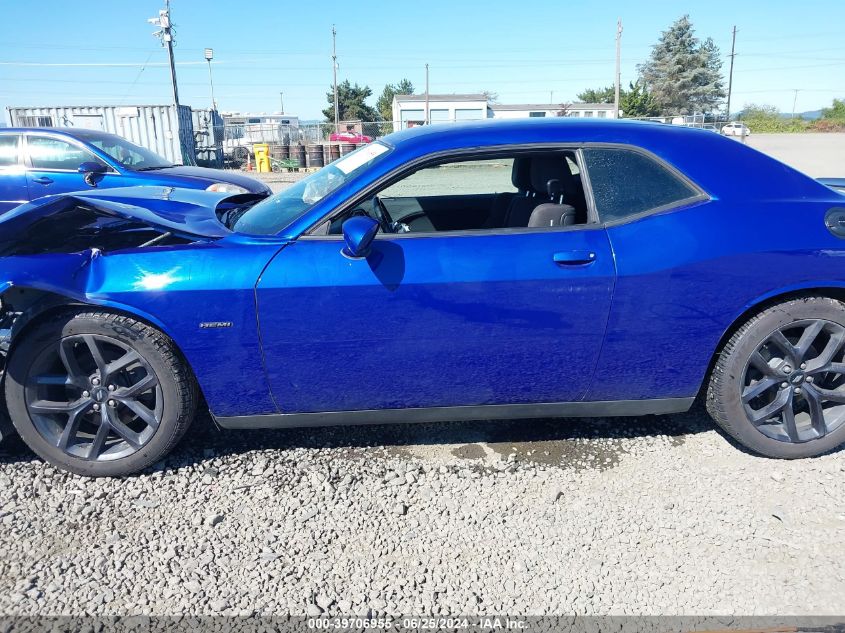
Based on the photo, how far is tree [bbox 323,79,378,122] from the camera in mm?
69312

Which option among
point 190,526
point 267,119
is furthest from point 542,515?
point 267,119

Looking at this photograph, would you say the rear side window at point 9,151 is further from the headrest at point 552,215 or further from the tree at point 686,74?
the tree at point 686,74

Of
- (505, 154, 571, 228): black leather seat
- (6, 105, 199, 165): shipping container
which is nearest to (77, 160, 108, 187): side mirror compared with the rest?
(505, 154, 571, 228): black leather seat

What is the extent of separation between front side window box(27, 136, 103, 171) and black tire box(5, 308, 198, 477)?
6305 millimetres

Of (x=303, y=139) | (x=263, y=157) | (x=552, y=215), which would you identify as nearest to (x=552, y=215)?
(x=552, y=215)

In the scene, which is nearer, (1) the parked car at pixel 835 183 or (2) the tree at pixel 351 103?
(1) the parked car at pixel 835 183

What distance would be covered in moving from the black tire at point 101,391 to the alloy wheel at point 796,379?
2.70 m

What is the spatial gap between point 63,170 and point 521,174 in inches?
280

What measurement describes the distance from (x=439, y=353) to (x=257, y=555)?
1.11 meters

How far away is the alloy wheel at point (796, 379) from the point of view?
2818 millimetres

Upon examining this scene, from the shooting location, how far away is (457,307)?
256 cm

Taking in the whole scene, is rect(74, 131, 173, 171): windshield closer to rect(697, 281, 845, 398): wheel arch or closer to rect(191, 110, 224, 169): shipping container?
rect(697, 281, 845, 398): wheel arch

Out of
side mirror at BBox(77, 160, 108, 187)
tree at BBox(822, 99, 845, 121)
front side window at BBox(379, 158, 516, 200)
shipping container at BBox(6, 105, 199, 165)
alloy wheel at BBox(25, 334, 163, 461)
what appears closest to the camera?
alloy wheel at BBox(25, 334, 163, 461)

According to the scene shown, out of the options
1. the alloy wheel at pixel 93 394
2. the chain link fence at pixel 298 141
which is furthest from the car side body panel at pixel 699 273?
the chain link fence at pixel 298 141
